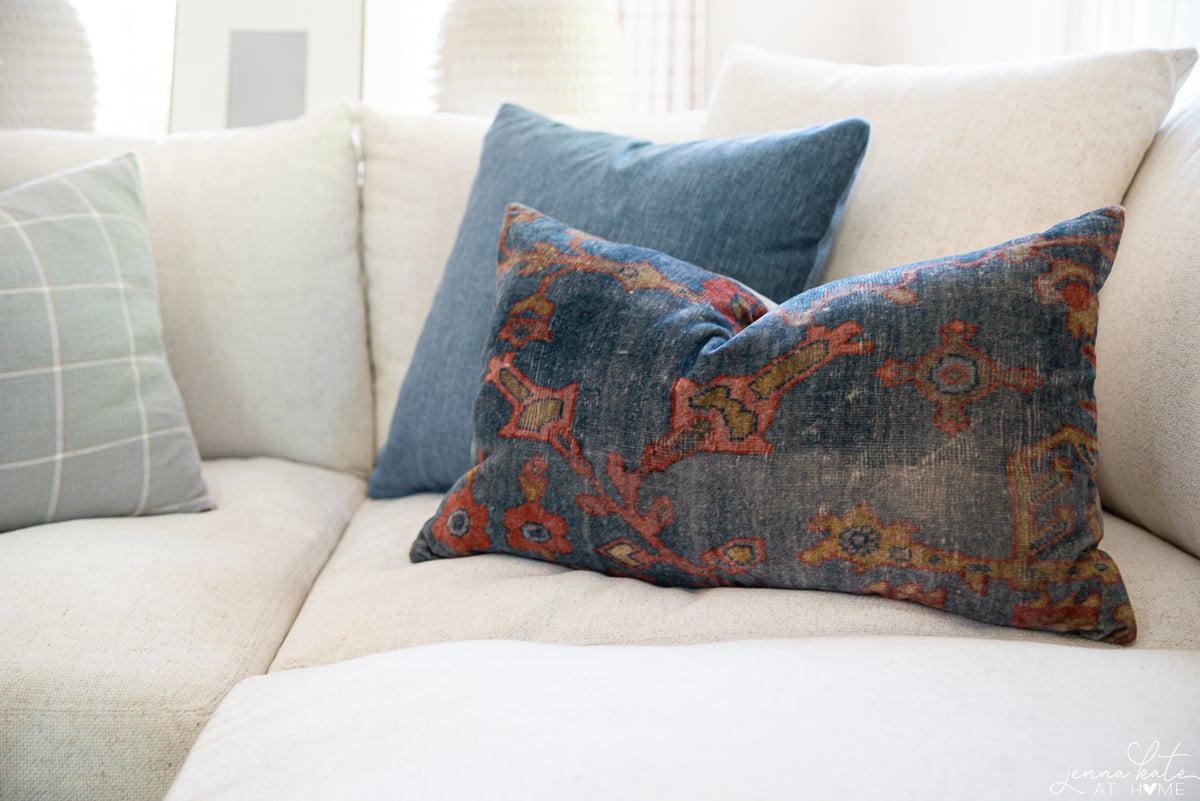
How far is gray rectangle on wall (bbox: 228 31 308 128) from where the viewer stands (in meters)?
2.30

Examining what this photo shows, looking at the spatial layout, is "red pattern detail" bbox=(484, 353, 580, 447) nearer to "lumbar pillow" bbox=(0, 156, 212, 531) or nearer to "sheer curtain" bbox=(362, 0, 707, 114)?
"lumbar pillow" bbox=(0, 156, 212, 531)

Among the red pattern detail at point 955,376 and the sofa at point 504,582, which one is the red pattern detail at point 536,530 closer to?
the sofa at point 504,582

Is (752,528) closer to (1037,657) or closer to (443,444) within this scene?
(1037,657)

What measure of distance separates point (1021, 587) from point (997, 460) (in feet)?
0.31

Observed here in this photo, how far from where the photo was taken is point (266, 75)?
91.6 inches

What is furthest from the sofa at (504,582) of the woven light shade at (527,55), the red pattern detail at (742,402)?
the woven light shade at (527,55)

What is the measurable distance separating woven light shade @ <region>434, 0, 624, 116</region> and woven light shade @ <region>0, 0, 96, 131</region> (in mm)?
837

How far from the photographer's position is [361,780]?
0.52 meters

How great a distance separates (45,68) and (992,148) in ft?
6.75

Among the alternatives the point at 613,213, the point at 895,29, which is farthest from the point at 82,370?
the point at 895,29

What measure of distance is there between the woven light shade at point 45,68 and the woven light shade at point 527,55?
0.84 meters

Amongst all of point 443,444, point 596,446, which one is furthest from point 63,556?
point 596,446

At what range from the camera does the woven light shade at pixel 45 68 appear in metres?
2.08

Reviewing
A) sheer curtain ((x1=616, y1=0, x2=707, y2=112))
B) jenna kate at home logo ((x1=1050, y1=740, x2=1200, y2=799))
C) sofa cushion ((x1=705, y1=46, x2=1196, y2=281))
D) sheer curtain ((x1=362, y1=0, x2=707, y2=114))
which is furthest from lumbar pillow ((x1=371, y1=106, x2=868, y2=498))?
sheer curtain ((x1=616, y1=0, x2=707, y2=112))
